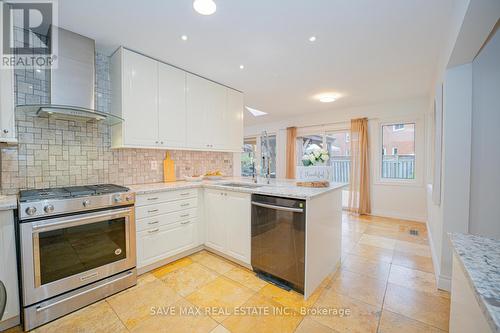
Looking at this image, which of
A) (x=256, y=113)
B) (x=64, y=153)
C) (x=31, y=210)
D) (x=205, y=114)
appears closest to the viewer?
(x=31, y=210)

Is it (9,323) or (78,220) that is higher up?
(78,220)

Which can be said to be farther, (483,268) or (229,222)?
(229,222)

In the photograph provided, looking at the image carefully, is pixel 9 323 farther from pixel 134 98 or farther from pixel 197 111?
pixel 197 111

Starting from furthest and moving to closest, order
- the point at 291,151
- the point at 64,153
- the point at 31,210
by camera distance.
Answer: the point at 291,151 → the point at 64,153 → the point at 31,210

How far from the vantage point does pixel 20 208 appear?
147cm

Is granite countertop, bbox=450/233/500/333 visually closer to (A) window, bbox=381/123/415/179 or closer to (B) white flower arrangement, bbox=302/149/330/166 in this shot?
(B) white flower arrangement, bbox=302/149/330/166

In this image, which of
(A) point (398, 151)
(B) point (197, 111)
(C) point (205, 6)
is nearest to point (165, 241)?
(B) point (197, 111)

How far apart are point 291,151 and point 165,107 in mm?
3956

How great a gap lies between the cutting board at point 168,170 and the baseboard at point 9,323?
1772 mm

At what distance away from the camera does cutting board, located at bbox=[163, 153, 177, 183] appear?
117 inches

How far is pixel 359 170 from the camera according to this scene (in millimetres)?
4719

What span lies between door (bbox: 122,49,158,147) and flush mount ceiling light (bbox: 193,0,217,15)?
1.10 meters

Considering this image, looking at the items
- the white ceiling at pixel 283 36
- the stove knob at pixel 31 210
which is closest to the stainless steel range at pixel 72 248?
the stove knob at pixel 31 210

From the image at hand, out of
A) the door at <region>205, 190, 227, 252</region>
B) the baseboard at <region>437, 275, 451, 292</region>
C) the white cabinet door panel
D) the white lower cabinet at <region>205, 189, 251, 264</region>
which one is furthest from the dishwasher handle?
the baseboard at <region>437, 275, 451, 292</region>
